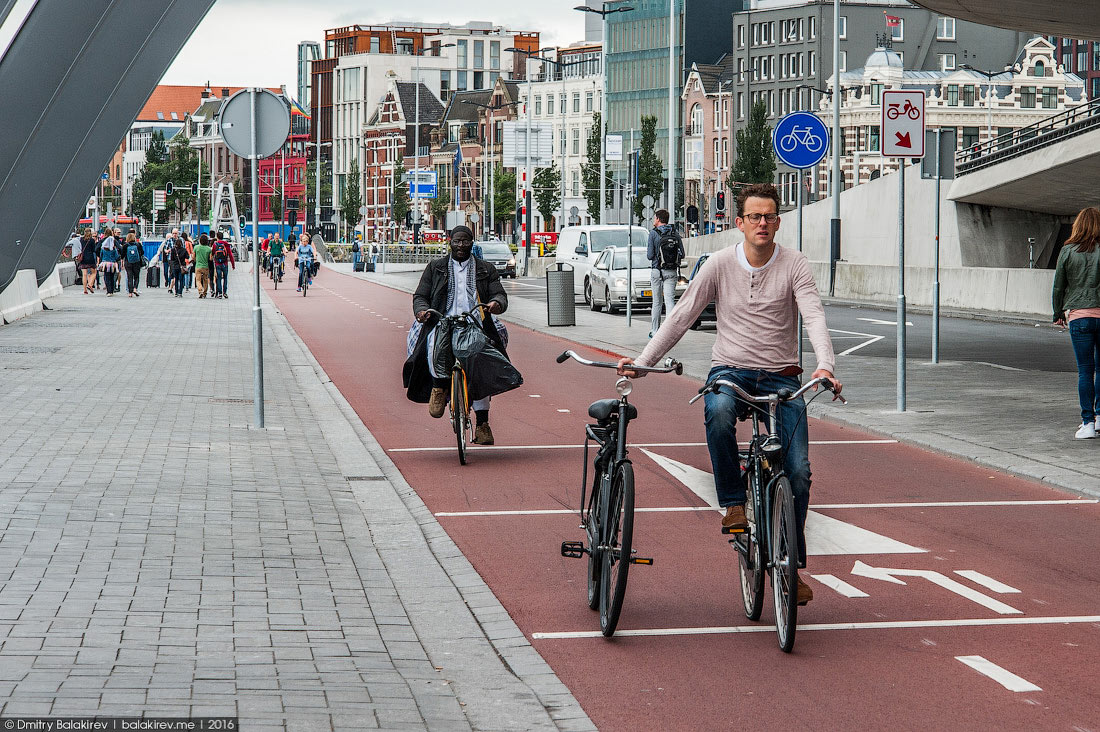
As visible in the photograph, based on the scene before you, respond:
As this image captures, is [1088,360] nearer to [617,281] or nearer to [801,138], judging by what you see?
[801,138]

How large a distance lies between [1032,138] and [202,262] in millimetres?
22973

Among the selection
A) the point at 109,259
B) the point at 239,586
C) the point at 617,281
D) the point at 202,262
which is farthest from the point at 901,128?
the point at 109,259

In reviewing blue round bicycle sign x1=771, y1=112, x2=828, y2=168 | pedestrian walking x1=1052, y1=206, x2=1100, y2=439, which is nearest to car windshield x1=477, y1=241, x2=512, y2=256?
blue round bicycle sign x1=771, y1=112, x2=828, y2=168

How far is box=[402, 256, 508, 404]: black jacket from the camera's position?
11922 millimetres

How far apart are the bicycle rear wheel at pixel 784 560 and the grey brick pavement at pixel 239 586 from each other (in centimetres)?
100

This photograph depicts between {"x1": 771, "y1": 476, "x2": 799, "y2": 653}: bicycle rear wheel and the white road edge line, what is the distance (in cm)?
36

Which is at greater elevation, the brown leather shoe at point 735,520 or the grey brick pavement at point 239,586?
the brown leather shoe at point 735,520

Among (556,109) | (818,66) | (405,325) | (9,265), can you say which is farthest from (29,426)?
(556,109)

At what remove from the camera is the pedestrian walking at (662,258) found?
24.8 m

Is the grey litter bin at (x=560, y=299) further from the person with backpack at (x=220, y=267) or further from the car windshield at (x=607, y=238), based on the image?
the person with backpack at (x=220, y=267)

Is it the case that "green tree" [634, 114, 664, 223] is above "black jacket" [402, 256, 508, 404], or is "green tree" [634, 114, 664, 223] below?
above

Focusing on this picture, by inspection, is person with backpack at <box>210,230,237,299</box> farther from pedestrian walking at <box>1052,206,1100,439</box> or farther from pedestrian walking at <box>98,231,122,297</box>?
pedestrian walking at <box>1052,206,1100,439</box>

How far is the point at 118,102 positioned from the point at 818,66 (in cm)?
9161

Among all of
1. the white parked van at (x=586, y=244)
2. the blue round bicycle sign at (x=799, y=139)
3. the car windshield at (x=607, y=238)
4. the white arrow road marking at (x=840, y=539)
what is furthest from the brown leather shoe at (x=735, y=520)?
the car windshield at (x=607, y=238)
